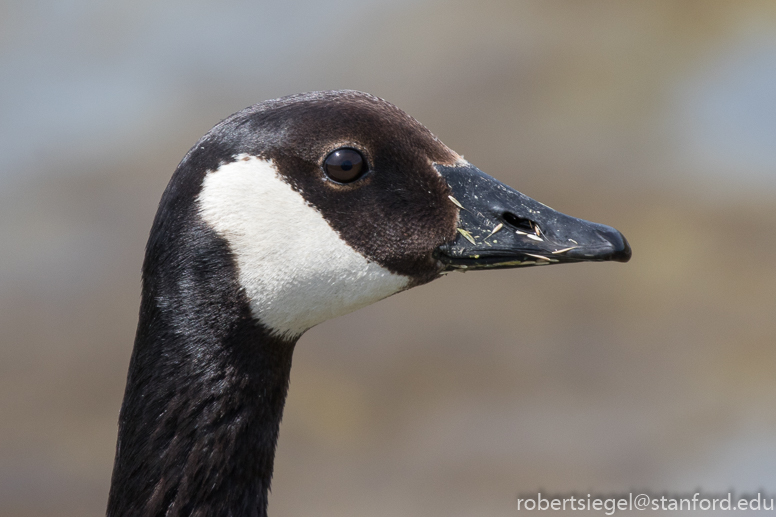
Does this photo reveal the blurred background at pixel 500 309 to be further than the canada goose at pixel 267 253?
Yes

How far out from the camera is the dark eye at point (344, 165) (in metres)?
2.88

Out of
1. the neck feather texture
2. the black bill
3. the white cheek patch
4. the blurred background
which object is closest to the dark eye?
the white cheek patch

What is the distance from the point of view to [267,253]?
2.81 metres

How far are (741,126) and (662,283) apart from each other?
10.8ft

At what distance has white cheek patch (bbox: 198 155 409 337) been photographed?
280cm

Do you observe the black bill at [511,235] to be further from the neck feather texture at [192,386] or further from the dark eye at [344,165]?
the neck feather texture at [192,386]

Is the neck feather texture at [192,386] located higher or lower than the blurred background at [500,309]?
lower

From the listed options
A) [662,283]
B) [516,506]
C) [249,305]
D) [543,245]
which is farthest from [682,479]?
[249,305]

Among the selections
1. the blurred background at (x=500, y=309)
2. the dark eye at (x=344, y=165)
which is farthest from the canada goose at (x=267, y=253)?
the blurred background at (x=500, y=309)

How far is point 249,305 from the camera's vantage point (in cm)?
283

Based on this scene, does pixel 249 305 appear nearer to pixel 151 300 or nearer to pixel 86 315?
pixel 151 300

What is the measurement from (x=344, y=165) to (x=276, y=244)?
0.35m

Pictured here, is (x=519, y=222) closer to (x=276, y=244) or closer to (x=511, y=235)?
(x=511, y=235)

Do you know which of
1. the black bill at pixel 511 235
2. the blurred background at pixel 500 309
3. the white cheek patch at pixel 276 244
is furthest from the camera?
the blurred background at pixel 500 309
